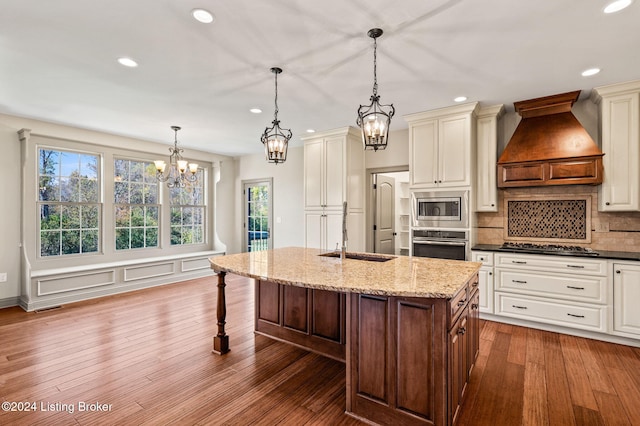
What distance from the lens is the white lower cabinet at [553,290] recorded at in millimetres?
3092

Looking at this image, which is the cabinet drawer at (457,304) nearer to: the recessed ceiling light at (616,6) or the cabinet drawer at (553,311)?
the cabinet drawer at (553,311)

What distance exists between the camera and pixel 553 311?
3.30m

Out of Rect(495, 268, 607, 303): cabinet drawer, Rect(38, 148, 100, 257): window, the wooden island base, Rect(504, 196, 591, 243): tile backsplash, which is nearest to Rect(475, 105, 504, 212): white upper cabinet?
Rect(504, 196, 591, 243): tile backsplash

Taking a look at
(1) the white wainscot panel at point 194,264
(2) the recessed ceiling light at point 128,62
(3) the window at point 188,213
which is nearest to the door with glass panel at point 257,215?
(3) the window at point 188,213

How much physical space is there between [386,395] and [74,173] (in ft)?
18.1

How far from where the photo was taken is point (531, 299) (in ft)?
11.2

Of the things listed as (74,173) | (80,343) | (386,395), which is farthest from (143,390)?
(74,173)

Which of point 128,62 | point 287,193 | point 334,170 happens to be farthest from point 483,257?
point 128,62

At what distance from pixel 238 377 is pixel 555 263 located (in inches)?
130

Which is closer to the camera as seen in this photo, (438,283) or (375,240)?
(438,283)

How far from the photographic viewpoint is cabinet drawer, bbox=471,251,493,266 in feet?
11.9

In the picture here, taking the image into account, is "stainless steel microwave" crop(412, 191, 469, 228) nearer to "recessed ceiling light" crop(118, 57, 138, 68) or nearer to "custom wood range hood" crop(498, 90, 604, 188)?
"custom wood range hood" crop(498, 90, 604, 188)

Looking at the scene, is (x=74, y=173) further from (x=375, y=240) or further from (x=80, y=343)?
(x=375, y=240)

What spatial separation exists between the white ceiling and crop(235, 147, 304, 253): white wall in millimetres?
2146
